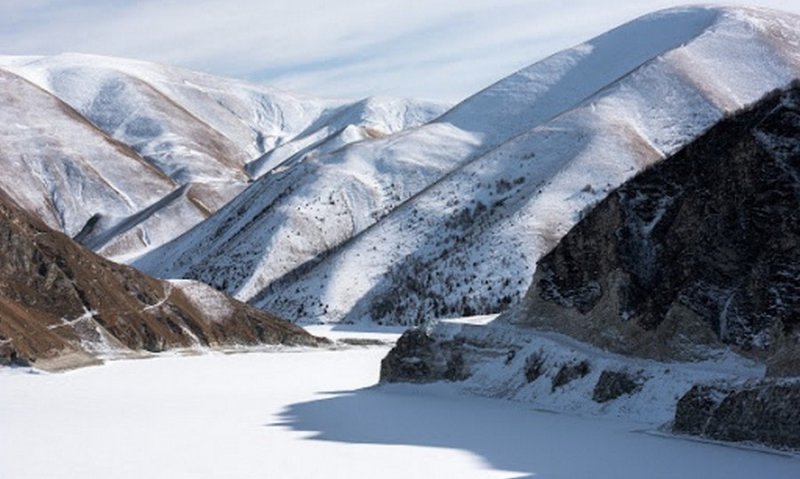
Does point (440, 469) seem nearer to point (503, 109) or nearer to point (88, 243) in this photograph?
point (503, 109)

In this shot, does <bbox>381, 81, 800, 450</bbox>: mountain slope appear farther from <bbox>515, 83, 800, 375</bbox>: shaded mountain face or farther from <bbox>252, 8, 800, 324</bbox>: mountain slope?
<bbox>252, 8, 800, 324</bbox>: mountain slope

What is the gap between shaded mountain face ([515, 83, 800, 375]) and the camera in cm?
3366

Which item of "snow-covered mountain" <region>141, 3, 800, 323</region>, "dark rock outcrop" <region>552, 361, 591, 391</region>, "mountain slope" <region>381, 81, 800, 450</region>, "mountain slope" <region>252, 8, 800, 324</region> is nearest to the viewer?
"mountain slope" <region>381, 81, 800, 450</region>

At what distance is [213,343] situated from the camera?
278 ft

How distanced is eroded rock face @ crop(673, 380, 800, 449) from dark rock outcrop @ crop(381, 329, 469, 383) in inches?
690

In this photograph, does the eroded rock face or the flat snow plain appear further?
the eroded rock face

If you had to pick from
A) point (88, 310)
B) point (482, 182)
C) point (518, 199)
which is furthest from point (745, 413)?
point (482, 182)

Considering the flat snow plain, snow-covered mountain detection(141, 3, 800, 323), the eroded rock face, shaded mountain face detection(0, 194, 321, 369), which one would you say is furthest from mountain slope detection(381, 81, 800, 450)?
snow-covered mountain detection(141, 3, 800, 323)

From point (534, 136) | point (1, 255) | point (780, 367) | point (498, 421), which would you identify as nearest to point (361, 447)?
point (498, 421)

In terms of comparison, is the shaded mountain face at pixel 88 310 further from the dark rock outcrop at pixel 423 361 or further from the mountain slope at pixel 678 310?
the mountain slope at pixel 678 310

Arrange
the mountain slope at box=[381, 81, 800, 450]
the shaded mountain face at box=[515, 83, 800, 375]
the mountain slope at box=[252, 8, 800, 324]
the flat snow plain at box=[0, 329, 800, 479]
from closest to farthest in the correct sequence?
the flat snow plain at box=[0, 329, 800, 479]
the mountain slope at box=[381, 81, 800, 450]
the shaded mountain face at box=[515, 83, 800, 375]
the mountain slope at box=[252, 8, 800, 324]

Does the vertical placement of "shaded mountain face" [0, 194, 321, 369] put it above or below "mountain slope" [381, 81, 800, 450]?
below

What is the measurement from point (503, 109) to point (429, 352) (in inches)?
5210

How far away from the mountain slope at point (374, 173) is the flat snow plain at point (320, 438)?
8230 cm
